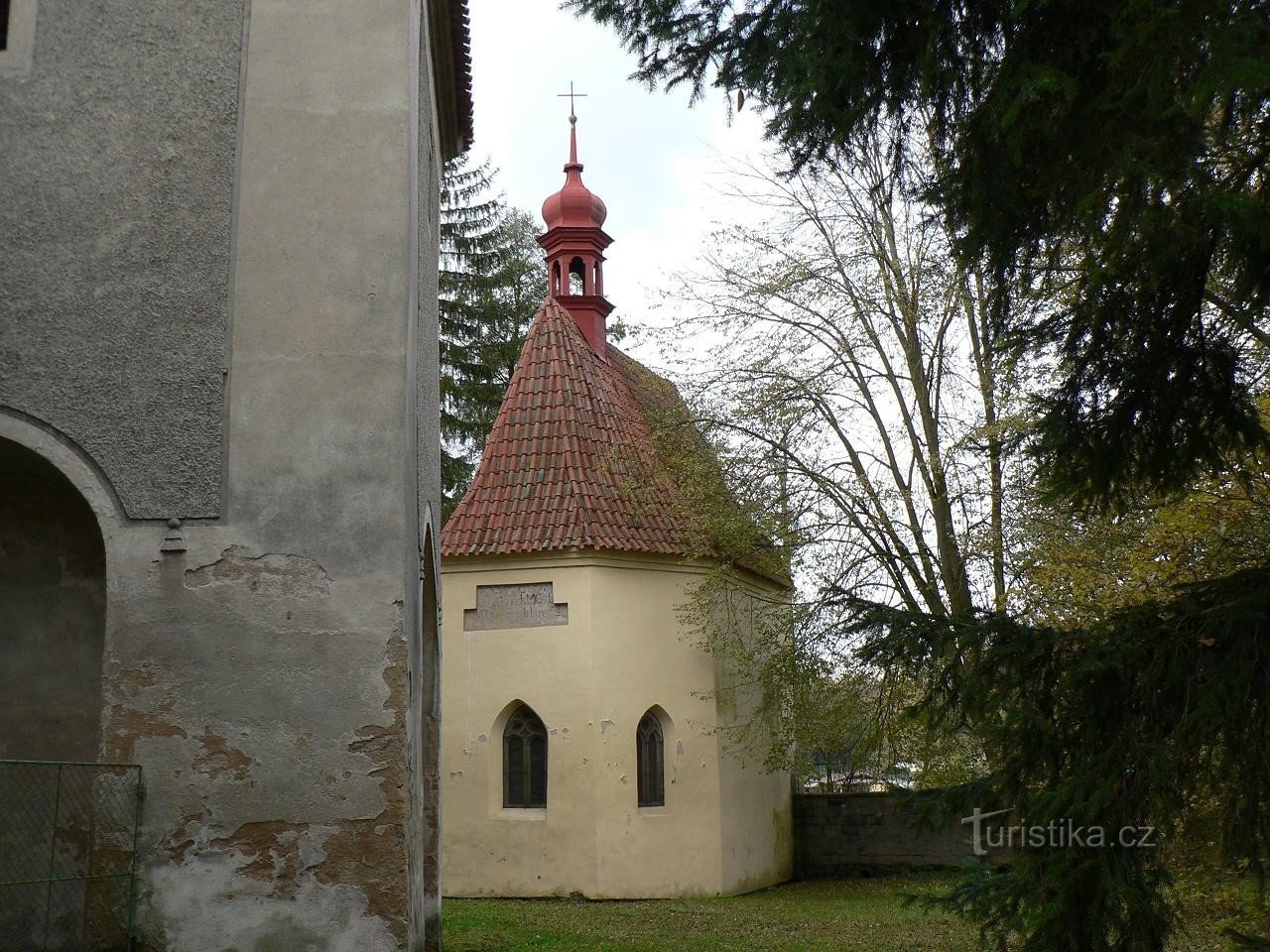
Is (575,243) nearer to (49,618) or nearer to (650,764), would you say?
(650,764)

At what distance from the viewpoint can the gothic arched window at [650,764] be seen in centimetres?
1814

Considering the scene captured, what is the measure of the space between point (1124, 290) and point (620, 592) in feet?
41.9

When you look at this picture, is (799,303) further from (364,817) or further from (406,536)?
(364,817)

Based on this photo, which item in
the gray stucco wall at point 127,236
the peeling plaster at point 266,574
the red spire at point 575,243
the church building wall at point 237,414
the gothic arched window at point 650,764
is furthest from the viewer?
the red spire at point 575,243

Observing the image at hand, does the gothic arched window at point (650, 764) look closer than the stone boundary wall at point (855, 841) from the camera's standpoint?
Yes

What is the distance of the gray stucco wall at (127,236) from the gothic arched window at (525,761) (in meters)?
11.4

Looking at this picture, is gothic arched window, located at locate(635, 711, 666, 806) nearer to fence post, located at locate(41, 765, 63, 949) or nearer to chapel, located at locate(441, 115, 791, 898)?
chapel, located at locate(441, 115, 791, 898)

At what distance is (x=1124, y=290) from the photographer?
5797mm

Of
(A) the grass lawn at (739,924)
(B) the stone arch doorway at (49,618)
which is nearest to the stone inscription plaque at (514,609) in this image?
(A) the grass lawn at (739,924)

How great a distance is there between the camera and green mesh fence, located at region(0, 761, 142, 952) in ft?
21.7

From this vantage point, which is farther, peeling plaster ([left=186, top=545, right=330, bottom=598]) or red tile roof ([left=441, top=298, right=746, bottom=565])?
red tile roof ([left=441, top=298, right=746, bottom=565])

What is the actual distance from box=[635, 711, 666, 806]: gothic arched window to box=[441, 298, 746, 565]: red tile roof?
105 inches

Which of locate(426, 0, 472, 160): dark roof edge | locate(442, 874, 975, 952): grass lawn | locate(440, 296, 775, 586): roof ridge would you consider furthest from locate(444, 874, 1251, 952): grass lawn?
locate(426, 0, 472, 160): dark roof edge

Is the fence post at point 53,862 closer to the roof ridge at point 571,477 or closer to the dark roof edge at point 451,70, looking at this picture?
the dark roof edge at point 451,70
